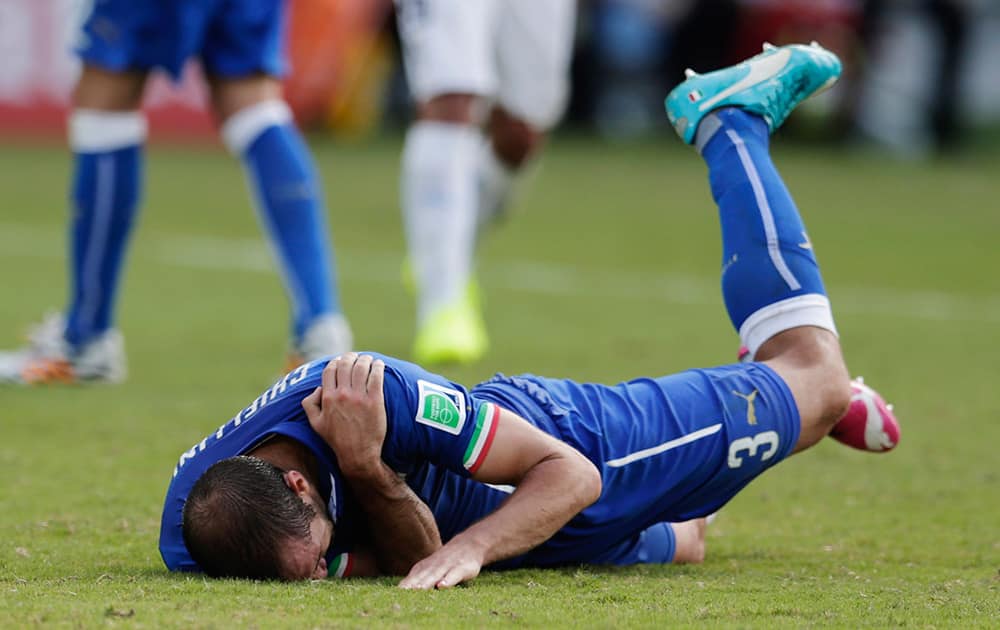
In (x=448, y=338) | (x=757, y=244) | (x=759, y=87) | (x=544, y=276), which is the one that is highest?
(x=759, y=87)

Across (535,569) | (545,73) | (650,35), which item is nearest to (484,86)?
(545,73)

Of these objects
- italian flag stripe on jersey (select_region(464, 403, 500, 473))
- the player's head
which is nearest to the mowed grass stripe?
italian flag stripe on jersey (select_region(464, 403, 500, 473))

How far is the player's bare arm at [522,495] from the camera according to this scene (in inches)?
108

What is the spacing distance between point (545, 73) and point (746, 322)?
2.47 metres

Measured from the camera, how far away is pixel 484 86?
Answer: 16.6ft

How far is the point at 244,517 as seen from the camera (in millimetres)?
2611

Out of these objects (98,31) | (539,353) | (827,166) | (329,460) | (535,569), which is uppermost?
(98,31)

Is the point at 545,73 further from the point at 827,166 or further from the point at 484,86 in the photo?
the point at 827,166

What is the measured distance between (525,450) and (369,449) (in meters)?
0.27

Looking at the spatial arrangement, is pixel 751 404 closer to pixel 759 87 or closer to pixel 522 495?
pixel 522 495

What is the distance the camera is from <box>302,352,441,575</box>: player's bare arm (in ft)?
8.82

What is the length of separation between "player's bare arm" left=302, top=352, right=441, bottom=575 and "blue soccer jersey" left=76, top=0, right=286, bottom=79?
204cm

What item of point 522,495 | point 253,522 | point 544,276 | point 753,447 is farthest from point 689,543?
point 544,276

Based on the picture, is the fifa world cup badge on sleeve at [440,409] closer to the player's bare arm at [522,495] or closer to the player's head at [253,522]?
the player's bare arm at [522,495]
